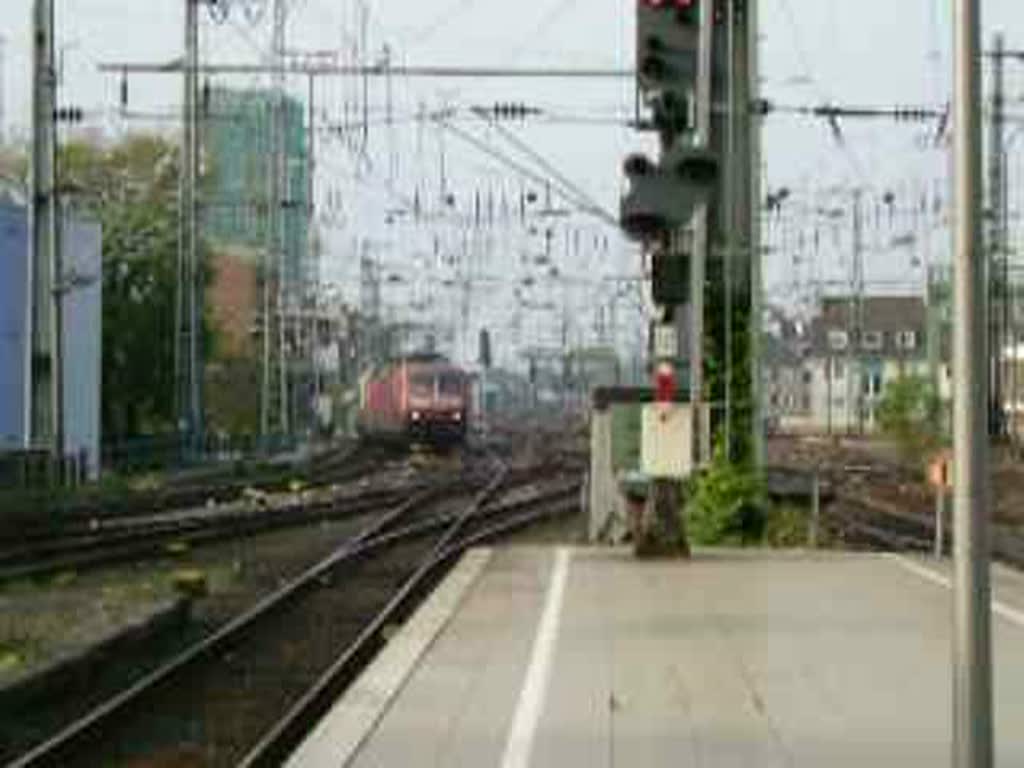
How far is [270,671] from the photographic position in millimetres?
18781

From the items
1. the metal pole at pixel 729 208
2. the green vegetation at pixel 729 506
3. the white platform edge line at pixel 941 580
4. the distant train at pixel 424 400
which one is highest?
the metal pole at pixel 729 208

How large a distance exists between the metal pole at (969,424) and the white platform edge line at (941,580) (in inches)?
313

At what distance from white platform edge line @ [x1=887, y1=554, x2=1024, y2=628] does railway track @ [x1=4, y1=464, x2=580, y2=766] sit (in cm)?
439

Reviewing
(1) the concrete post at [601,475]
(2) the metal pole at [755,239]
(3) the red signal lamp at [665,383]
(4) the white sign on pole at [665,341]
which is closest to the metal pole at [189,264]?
(1) the concrete post at [601,475]

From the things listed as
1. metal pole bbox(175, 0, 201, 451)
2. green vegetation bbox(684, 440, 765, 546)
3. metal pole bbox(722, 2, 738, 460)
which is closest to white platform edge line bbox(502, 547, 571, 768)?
green vegetation bbox(684, 440, 765, 546)

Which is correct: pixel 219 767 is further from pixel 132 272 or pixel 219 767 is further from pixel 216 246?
pixel 216 246

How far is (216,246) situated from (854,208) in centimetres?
3751

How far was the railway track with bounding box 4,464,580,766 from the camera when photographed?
14180 millimetres

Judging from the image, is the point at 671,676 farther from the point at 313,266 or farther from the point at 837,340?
the point at 837,340

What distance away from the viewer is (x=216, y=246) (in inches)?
4087

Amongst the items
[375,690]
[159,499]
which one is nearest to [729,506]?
[375,690]

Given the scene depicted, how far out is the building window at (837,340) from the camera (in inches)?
5285

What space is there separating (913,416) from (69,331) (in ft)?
66.7

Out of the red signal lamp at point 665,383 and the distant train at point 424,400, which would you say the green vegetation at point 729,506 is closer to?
the red signal lamp at point 665,383
